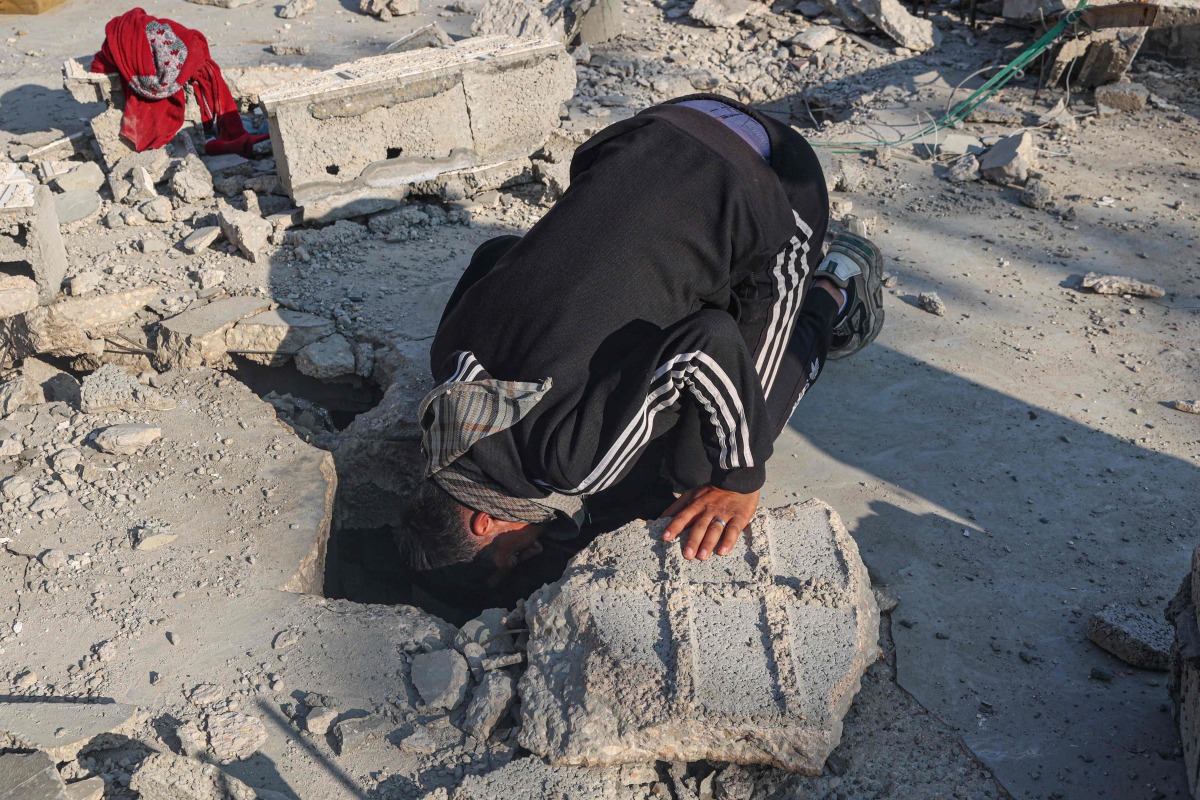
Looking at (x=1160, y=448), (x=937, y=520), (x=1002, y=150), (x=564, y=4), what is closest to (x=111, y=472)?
(x=937, y=520)

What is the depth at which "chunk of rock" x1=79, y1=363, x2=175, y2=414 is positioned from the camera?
325 centimetres

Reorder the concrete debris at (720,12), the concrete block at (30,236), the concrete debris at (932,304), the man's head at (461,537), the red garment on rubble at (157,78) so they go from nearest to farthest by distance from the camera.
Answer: the man's head at (461,537) < the concrete block at (30,236) < the concrete debris at (932,304) < the red garment on rubble at (157,78) < the concrete debris at (720,12)

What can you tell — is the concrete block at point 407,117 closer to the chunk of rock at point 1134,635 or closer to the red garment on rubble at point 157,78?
the red garment on rubble at point 157,78

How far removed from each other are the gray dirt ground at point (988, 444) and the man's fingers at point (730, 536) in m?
0.49

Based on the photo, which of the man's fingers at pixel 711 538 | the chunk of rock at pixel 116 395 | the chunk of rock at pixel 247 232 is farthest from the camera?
the chunk of rock at pixel 247 232

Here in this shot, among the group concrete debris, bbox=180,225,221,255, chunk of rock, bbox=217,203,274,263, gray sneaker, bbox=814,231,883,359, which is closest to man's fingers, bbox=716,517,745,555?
gray sneaker, bbox=814,231,883,359

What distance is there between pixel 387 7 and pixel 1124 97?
576 cm

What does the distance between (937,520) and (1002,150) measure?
2.84 metres

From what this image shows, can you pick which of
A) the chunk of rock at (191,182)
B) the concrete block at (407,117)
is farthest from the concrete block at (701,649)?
the chunk of rock at (191,182)

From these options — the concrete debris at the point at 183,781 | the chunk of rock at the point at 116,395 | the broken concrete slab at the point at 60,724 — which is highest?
the chunk of rock at the point at 116,395

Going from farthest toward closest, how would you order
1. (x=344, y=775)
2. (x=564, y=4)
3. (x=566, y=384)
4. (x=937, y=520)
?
(x=564, y=4) < (x=937, y=520) < (x=566, y=384) < (x=344, y=775)

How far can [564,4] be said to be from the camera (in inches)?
311

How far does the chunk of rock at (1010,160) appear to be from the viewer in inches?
199

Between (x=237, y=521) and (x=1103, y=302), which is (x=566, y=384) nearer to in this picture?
(x=237, y=521)
